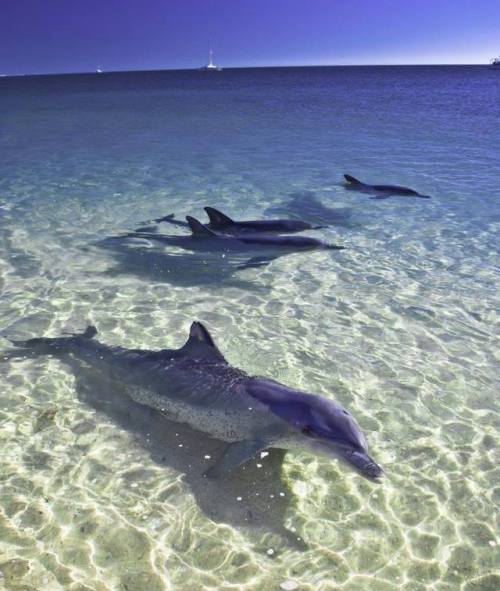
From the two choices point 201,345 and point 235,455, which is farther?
point 201,345

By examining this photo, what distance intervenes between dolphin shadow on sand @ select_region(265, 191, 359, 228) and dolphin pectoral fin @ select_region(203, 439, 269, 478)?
9.67 meters

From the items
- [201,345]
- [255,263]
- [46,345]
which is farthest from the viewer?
[255,263]

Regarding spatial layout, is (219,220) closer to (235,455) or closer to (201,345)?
(201,345)

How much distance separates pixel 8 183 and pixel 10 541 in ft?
56.1

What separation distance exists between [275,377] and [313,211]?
9.39 meters

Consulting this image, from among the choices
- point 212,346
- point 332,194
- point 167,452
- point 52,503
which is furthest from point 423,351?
point 332,194

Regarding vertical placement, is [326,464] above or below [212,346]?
below

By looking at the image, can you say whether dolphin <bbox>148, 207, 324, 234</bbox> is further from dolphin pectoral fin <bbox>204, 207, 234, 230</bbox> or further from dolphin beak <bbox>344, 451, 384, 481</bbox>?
dolphin beak <bbox>344, 451, 384, 481</bbox>

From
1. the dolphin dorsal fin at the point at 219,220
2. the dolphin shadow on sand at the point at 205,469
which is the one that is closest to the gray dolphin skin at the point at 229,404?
the dolphin shadow on sand at the point at 205,469

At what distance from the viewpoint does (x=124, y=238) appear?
41.2 ft

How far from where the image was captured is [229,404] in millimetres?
5270

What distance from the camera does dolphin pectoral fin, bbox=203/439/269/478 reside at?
4.71 m

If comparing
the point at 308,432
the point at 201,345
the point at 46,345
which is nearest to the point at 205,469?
the point at 308,432

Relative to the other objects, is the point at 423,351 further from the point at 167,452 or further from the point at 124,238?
the point at 124,238
